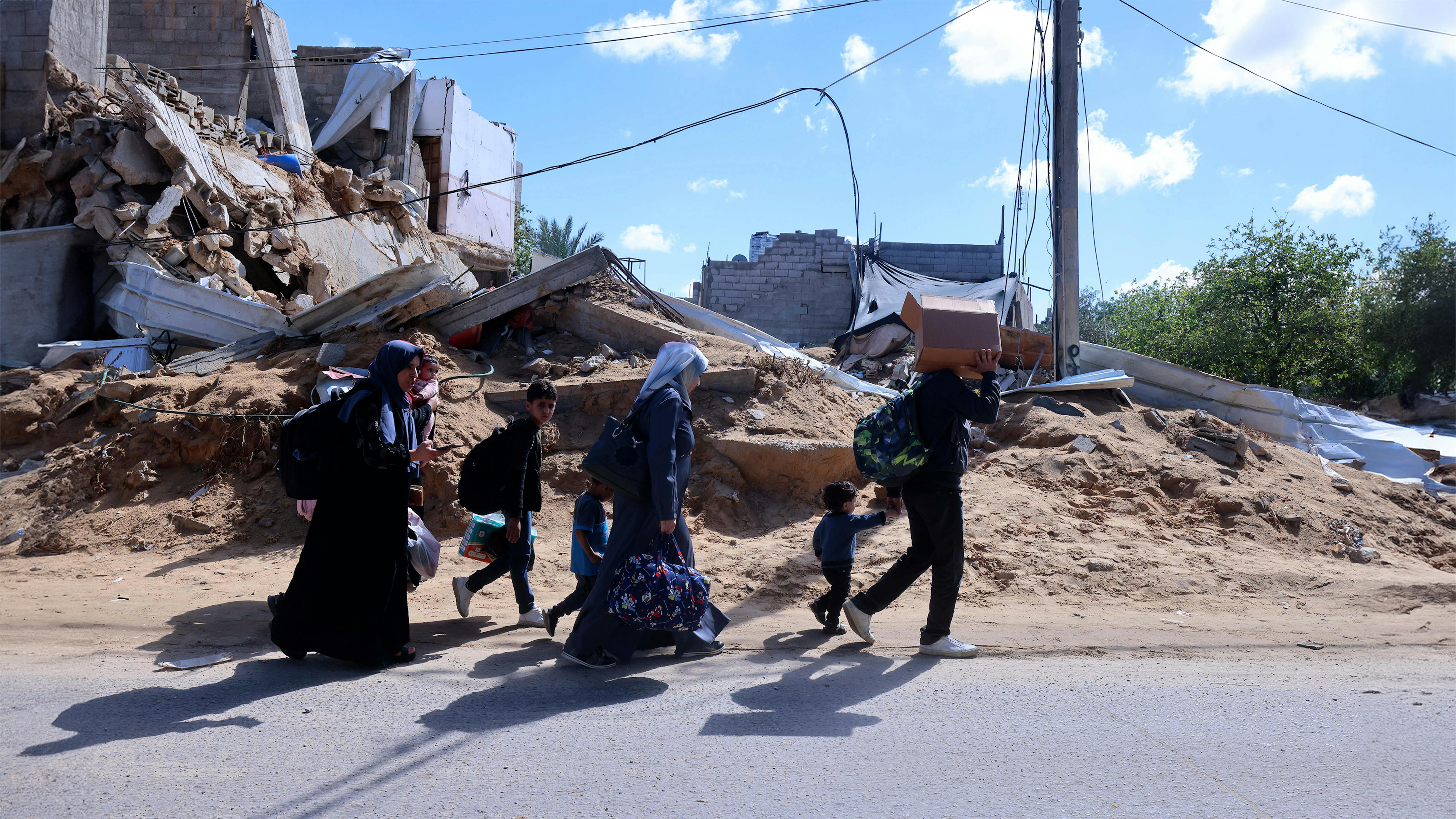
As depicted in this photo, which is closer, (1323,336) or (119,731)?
(119,731)

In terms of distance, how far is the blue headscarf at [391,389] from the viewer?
3.99m

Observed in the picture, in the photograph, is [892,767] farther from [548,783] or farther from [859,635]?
[859,635]

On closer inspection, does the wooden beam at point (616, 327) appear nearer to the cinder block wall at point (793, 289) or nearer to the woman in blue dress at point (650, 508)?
the woman in blue dress at point (650, 508)

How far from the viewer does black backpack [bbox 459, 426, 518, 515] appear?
4.71m

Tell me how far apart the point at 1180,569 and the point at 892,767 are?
4224 millimetres

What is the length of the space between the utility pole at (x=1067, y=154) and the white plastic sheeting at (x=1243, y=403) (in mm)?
648

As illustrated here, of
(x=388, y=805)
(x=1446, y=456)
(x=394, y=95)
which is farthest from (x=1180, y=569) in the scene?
(x=394, y=95)

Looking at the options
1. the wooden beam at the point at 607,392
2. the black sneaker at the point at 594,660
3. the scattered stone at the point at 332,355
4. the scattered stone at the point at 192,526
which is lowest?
the black sneaker at the point at 594,660

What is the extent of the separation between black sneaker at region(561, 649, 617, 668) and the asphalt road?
0.22 feet

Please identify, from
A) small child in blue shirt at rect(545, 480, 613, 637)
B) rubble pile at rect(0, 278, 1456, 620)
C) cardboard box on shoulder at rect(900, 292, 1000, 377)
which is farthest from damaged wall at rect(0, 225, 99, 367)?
→ cardboard box on shoulder at rect(900, 292, 1000, 377)

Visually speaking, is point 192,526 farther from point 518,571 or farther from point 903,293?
Result: point 903,293

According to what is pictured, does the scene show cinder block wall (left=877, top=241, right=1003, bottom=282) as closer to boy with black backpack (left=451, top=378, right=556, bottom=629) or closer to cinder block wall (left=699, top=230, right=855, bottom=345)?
cinder block wall (left=699, top=230, right=855, bottom=345)

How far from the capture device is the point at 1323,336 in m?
18.4

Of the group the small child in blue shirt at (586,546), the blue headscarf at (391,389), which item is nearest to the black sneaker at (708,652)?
the small child in blue shirt at (586,546)
